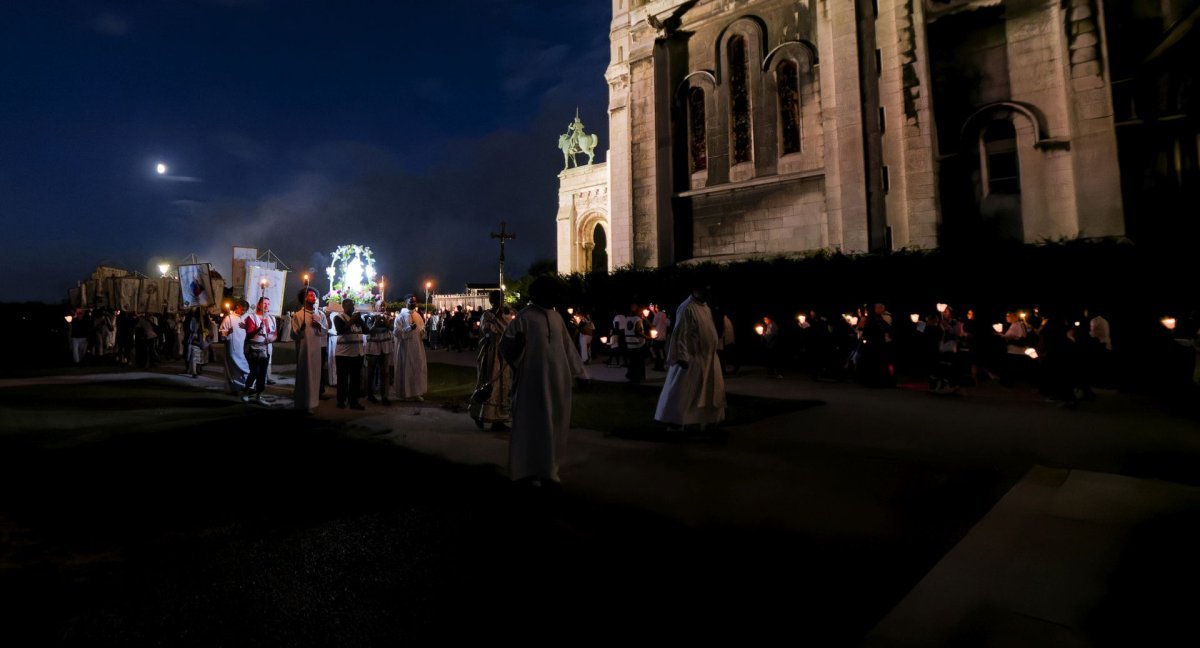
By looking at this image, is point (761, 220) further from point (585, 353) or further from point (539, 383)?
point (539, 383)

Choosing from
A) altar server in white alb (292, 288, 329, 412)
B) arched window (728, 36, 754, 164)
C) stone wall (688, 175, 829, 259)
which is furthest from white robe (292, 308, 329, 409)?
arched window (728, 36, 754, 164)

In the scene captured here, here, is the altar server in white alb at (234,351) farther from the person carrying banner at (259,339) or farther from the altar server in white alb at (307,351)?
the altar server in white alb at (307,351)

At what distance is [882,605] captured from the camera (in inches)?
101

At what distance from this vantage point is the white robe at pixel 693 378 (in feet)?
21.9

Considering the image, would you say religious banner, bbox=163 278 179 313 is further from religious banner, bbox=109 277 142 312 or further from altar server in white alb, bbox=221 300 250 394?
altar server in white alb, bbox=221 300 250 394

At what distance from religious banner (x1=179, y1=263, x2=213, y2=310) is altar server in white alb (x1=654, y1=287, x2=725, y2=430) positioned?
53.6ft

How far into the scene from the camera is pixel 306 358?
28.3ft

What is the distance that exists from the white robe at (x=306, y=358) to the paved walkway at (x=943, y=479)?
44cm

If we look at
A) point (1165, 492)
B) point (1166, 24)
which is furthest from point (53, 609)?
point (1166, 24)

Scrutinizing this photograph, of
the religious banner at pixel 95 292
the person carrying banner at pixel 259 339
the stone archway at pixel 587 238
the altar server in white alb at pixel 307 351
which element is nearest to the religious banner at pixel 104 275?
the religious banner at pixel 95 292

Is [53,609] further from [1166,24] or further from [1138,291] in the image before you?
[1166,24]

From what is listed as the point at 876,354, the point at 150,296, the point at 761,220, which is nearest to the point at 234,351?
the point at 876,354

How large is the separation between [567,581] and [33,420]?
374 inches

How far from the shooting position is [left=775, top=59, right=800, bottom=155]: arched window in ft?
65.8
